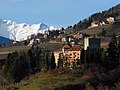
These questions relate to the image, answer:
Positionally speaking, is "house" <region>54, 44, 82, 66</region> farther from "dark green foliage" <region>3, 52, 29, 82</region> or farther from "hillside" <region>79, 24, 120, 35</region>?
"hillside" <region>79, 24, 120, 35</region>

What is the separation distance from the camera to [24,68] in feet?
302

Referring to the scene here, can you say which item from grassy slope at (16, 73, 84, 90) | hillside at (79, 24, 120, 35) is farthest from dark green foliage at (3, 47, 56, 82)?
hillside at (79, 24, 120, 35)

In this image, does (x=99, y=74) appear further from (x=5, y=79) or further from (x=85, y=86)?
(x=5, y=79)

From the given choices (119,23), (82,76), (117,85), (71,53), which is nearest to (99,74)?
(82,76)

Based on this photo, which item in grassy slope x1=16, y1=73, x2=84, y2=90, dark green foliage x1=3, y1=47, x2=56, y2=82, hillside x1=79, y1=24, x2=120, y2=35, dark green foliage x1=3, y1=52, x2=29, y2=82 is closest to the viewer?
grassy slope x1=16, y1=73, x2=84, y2=90

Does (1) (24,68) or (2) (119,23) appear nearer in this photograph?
(1) (24,68)

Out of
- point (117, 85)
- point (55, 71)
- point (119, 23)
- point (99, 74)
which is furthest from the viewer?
point (119, 23)

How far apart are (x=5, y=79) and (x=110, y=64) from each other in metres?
19.9

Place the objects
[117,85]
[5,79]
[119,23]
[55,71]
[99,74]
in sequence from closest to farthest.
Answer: [117,85]
[99,74]
[55,71]
[5,79]
[119,23]

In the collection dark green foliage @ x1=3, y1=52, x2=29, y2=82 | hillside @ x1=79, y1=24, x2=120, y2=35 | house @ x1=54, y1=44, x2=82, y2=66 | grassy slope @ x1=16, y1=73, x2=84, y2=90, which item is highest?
hillside @ x1=79, y1=24, x2=120, y2=35

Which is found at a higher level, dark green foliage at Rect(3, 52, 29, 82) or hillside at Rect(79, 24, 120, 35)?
hillside at Rect(79, 24, 120, 35)

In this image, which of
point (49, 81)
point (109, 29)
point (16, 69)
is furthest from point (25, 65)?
point (109, 29)

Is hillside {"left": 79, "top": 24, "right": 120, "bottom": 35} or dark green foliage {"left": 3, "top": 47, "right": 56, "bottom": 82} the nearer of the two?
dark green foliage {"left": 3, "top": 47, "right": 56, "bottom": 82}

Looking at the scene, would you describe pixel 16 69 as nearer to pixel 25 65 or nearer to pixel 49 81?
pixel 25 65
